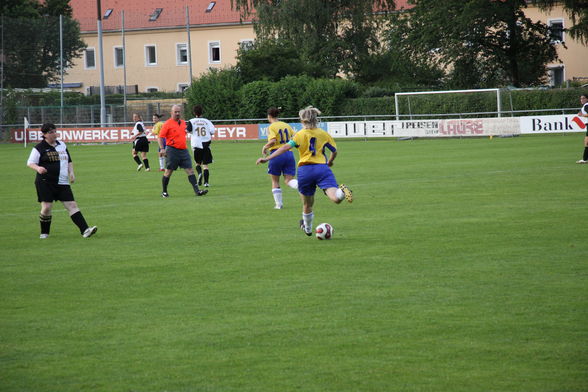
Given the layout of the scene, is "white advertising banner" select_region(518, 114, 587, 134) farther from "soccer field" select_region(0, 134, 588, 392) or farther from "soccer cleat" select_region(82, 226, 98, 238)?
"soccer cleat" select_region(82, 226, 98, 238)

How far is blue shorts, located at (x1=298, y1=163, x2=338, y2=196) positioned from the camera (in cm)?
1341

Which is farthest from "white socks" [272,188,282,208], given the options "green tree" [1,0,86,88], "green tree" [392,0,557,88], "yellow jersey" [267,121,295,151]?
"green tree" [1,0,86,88]

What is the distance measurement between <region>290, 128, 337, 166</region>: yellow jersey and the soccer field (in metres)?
1.16

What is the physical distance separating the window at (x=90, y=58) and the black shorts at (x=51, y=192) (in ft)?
218

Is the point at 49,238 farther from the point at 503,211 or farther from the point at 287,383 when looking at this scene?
the point at 287,383

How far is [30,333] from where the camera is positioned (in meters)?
8.17

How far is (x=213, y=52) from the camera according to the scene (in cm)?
7831

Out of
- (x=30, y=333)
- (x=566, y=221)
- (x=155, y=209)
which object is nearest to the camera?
(x=30, y=333)

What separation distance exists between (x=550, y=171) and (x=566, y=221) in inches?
363

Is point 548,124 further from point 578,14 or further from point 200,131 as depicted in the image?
point 200,131

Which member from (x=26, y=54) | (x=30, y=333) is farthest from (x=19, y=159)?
(x=30, y=333)

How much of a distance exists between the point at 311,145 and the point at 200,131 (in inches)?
401

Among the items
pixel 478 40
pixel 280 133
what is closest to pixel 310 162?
pixel 280 133

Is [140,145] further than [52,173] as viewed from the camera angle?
Yes
